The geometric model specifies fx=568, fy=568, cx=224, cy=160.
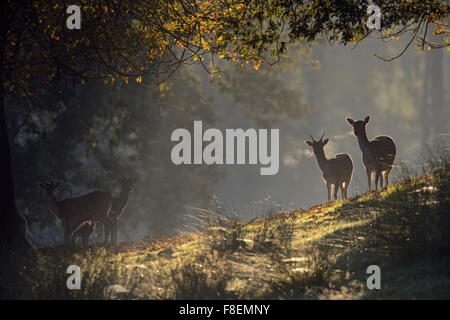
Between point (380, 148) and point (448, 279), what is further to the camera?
point (380, 148)

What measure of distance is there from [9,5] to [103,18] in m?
1.93

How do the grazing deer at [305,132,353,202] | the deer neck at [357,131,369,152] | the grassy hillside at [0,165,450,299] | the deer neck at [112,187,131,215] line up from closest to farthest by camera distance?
the grassy hillside at [0,165,450,299] → the deer neck at [357,131,369,152] → the grazing deer at [305,132,353,202] → the deer neck at [112,187,131,215]

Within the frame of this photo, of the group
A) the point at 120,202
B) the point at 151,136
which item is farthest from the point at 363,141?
the point at 151,136

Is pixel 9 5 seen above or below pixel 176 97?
below

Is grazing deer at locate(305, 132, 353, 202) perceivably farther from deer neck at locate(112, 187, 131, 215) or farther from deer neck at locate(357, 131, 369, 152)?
deer neck at locate(112, 187, 131, 215)

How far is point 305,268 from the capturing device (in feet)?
26.1

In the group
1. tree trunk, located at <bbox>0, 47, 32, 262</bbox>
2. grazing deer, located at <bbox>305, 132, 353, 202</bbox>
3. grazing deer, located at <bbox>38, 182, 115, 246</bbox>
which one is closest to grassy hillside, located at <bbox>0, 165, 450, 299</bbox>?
tree trunk, located at <bbox>0, 47, 32, 262</bbox>

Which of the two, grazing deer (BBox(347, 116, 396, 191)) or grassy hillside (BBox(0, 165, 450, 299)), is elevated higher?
grazing deer (BBox(347, 116, 396, 191))

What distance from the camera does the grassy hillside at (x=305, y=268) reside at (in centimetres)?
748

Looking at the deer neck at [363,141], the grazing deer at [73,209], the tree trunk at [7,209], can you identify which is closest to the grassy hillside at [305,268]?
the tree trunk at [7,209]

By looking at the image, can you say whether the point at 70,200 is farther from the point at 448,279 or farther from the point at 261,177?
the point at 261,177

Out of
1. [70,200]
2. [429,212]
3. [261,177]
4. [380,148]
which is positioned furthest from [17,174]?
[261,177]

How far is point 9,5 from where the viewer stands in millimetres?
10977

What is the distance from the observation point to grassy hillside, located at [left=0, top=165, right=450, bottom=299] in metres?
7.48
